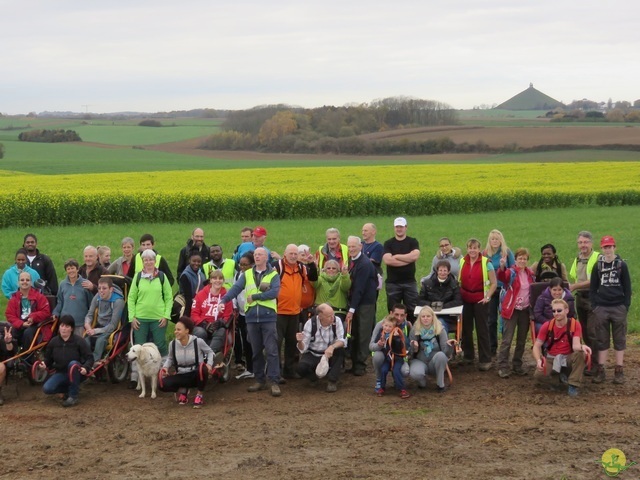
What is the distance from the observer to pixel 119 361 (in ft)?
37.6

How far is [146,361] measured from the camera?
34.7 ft

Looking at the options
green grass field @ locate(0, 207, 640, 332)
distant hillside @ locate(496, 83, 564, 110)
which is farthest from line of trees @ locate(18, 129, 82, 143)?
distant hillside @ locate(496, 83, 564, 110)

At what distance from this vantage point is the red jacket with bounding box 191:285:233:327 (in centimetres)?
1123

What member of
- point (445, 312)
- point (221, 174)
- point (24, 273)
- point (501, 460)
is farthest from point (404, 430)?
point (221, 174)

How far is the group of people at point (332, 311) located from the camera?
34.6 feet

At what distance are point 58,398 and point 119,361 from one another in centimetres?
102

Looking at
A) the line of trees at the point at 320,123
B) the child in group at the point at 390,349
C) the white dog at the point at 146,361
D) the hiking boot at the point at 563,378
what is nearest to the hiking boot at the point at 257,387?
the white dog at the point at 146,361

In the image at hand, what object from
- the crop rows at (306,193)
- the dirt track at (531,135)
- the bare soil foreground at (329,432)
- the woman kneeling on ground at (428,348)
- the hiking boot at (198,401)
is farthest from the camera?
the dirt track at (531,135)

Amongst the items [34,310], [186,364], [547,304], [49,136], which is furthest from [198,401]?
[49,136]

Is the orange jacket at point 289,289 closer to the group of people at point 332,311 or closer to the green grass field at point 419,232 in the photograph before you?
the group of people at point 332,311

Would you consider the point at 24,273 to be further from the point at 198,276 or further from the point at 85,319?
the point at 198,276

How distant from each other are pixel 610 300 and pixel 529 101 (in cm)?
13133

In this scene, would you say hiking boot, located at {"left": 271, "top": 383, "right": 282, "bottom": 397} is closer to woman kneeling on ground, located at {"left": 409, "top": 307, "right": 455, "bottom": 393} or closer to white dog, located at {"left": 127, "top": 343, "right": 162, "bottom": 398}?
white dog, located at {"left": 127, "top": 343, "right": 162, "bottom": 398}

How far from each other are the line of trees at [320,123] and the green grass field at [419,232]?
37076 millimetres
